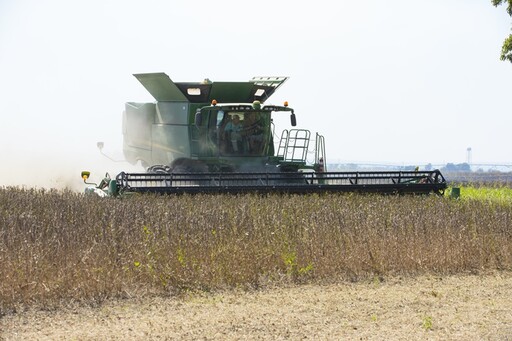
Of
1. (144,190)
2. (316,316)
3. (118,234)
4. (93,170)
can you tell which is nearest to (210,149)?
(144,190)

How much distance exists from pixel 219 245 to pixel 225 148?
7323 mm

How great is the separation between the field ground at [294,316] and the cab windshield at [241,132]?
805cm

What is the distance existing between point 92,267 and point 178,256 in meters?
0.97

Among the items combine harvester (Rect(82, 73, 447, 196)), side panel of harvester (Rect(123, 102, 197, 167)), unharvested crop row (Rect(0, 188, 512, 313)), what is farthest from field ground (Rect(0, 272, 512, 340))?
side panel of harvester (Rect(123, 102, 197, 167))

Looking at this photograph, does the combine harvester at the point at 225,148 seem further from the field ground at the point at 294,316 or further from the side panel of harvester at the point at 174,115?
the field ground at the point at 294,316

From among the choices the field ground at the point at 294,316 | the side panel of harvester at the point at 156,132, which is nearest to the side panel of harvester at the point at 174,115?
the side panel of harvester at the point at 156,132

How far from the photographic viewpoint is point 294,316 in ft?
24.6

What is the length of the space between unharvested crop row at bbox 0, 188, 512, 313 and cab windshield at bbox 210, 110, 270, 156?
159 inches

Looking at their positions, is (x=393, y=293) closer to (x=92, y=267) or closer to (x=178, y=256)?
(x=178, y=256)

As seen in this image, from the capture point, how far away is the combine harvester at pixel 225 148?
50.1 feet

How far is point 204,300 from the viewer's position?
8188 millimetres

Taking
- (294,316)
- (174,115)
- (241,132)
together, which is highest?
(174,115)

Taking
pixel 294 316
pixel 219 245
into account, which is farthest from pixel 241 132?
pixel 294 316

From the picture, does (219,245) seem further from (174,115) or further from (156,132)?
(156,132)
